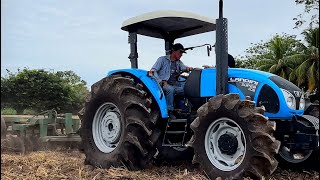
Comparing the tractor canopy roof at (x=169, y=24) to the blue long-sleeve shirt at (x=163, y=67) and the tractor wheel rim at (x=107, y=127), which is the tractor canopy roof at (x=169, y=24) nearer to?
the blue long-sleeve shirt at (x=163, y=67)

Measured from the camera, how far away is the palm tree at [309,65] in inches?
1160

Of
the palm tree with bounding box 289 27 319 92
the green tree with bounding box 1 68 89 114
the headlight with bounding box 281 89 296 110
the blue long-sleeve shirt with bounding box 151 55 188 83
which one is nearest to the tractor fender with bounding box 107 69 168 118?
the blue long-sleeve shirt with bounding box 151 55 188 83

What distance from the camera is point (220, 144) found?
5660mm

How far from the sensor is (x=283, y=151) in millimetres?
6945

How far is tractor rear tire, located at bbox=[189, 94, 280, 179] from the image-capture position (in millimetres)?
5152

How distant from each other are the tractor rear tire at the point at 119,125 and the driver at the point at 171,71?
11.6 inches

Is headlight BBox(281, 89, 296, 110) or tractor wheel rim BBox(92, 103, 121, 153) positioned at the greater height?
headlight BBox(281, 89, 296, 110)

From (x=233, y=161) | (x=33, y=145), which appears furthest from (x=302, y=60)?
(x=233, y=161)

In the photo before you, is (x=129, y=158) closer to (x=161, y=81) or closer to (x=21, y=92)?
(x=161, y=81)

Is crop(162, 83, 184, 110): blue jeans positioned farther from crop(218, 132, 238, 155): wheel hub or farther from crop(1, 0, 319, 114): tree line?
crop(1, 0, 319, 114): tree line

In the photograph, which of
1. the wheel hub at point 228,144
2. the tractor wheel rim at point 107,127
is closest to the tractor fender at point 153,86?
the tractor wheel rim at point 107,127

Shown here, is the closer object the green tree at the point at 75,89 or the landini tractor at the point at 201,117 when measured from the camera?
the landini tractor at the point at 201,117

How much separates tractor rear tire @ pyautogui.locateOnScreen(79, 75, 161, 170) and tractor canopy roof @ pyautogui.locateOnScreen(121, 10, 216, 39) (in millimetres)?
927

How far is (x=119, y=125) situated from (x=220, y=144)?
5.62 feet
